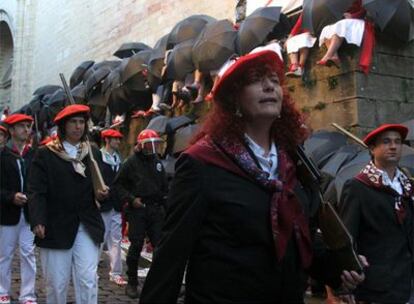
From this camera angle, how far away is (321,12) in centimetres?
873

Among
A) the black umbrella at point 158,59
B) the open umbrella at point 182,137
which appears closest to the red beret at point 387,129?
the open umbrella at point 182,137

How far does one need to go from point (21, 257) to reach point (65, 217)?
5.35 feet

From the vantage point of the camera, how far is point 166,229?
231cm

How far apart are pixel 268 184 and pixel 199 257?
0.40 m

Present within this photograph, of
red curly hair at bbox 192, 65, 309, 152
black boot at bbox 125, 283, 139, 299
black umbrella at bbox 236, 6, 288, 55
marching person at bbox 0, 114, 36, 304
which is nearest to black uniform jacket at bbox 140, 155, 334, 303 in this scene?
red curly hair at bbox 192, 65, 309, 152

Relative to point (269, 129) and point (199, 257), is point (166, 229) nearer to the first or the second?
point (199, 257)

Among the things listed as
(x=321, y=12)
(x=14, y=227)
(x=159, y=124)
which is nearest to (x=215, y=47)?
(x=159, y=124)

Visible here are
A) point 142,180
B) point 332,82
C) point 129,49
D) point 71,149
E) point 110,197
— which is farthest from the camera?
point 129,49

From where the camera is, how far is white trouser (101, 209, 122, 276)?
7.74 metres

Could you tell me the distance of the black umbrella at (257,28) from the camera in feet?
32.4

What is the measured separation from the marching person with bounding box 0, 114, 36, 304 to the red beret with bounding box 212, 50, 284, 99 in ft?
13.2

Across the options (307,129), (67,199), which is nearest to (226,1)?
(67,199)

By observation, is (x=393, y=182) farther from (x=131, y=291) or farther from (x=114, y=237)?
(x=114, y=237)

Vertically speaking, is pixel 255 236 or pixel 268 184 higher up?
pixel 268 184
